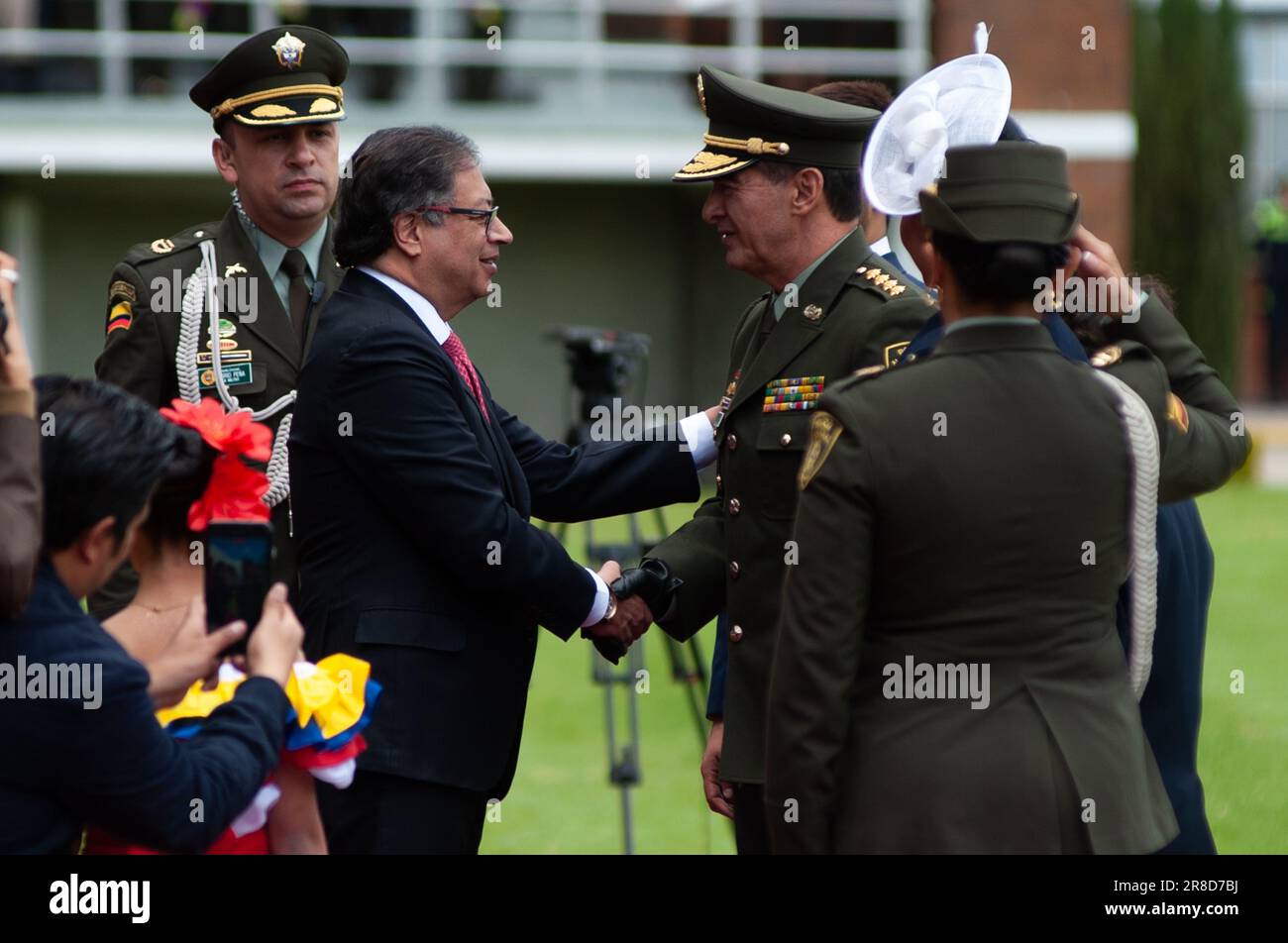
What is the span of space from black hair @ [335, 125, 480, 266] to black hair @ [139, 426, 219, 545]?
0.87 m

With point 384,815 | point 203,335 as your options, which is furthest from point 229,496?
point 203,335

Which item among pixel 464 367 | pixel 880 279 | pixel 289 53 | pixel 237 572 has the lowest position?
pixel 237 572

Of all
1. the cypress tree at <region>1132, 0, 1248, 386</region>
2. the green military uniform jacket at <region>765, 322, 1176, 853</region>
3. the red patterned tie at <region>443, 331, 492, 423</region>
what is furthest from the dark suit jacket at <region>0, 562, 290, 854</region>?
the cypress tree at <region>1132, 0, 1248, 386</region>

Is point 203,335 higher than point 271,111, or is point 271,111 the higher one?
point 271,111

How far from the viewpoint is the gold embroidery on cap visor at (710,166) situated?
11.5ft

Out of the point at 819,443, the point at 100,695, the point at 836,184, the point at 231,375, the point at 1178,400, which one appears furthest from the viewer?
the point at 231,375

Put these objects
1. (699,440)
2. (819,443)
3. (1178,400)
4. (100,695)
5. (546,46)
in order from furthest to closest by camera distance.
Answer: (546,46) < (699,440) < (1178,400) < (819,443) < (100,695)

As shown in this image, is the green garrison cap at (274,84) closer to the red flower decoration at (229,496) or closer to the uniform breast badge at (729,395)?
the uniform breast badge at (729,395)

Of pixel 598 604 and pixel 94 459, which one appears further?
pixel 598 604

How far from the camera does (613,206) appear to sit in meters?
18.3

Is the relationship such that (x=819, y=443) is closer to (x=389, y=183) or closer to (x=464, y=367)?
(x=464, y=367)

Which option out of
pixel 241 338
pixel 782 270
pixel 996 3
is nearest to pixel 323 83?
pixel 241 338

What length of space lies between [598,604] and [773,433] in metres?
0.46

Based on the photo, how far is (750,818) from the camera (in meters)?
3.50
